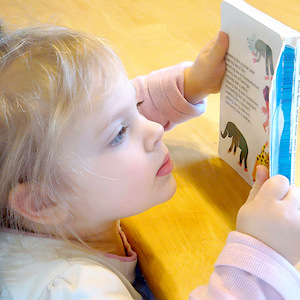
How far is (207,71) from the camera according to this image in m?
0.67

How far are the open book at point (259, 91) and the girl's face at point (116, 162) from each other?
0.13m

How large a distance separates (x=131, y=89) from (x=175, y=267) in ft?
0.83

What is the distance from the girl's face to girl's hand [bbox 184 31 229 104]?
0.16 meters

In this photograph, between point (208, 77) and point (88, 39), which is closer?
point (88, 39)

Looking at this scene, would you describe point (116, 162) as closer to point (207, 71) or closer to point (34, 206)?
point (34, 206)

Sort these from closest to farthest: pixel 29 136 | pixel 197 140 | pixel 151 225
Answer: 1. pixel 29 136
2. pixel 151 225
3. pixel 197 140

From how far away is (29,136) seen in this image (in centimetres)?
46

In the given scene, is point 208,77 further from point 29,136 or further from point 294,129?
point 29,136

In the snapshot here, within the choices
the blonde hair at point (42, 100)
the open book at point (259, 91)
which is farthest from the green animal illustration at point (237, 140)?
the blonde hair at point (42, 100)

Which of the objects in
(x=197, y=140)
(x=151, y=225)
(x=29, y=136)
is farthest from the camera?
(x=197, y=140)

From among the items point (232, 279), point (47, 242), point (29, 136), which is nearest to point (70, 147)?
point (29, 136)

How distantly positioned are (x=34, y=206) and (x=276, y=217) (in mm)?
306

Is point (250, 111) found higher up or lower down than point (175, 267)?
higher up

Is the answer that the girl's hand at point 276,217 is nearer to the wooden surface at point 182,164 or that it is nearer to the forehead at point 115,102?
the wooden surface at point 182,164
